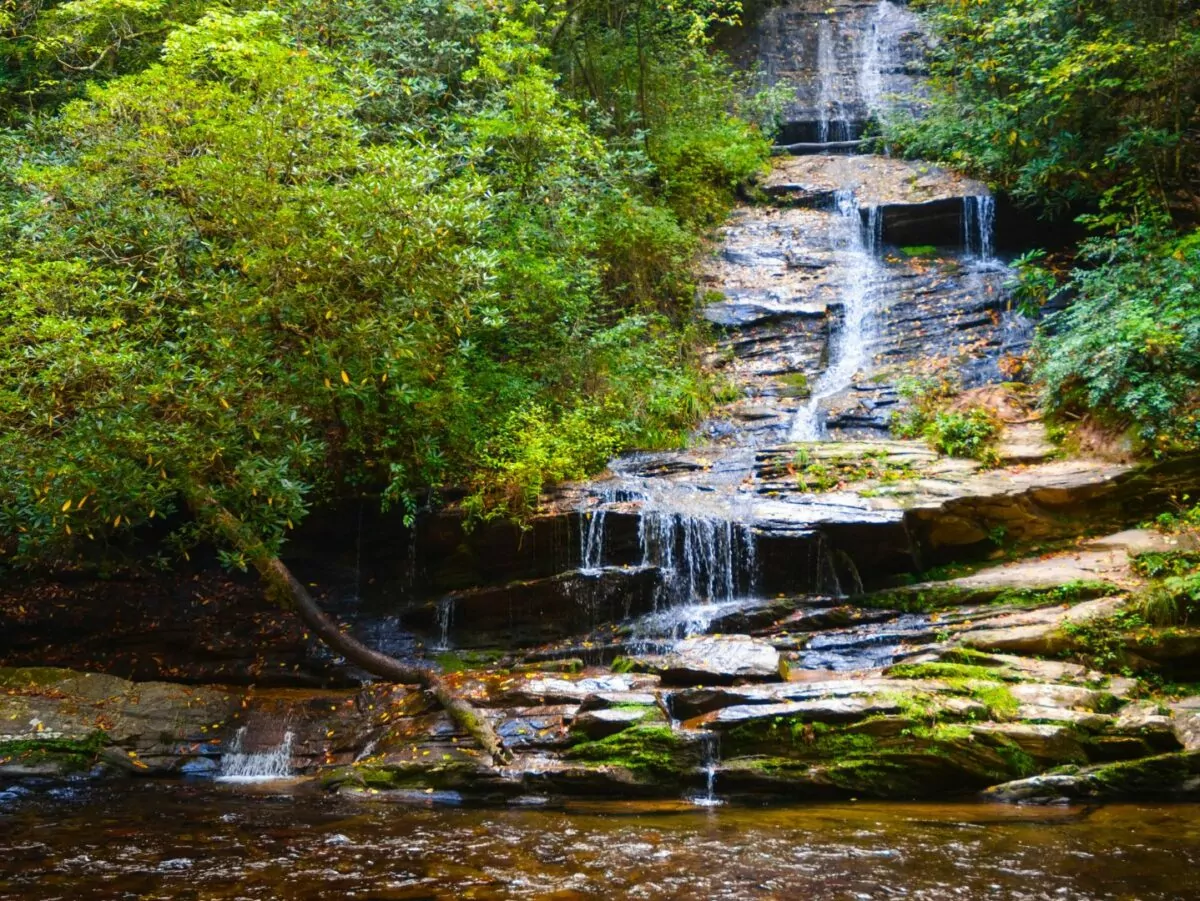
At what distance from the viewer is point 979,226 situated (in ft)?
53.0

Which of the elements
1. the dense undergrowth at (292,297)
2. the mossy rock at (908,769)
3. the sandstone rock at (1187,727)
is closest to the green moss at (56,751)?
the dense undergrowth at (292,297)

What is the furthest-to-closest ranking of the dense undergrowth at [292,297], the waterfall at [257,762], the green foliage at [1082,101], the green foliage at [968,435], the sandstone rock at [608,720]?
the green foliage at [1082,101] → the green foliage at [968,435] → the waterfall at [257,762] → the dense undergrowth at [292,297] → the sandstone rock at [608,720]

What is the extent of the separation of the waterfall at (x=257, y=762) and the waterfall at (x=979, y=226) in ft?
43.8

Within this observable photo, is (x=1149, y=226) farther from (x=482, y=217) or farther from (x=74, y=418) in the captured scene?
(x=74, y=418)

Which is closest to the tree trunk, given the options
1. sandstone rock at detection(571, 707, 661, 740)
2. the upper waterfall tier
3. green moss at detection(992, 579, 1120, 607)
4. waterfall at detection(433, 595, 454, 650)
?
waterfall at detection(433, 595, 454, 650)

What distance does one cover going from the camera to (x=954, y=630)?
8.80m

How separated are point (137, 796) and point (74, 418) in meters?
3.61

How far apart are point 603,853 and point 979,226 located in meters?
13.9

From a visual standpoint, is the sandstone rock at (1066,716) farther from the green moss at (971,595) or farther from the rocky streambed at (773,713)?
the green moss at (971,595)

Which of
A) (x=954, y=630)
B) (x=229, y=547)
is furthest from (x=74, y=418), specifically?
(x=954, y=630)

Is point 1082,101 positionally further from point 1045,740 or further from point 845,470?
point 1045,740

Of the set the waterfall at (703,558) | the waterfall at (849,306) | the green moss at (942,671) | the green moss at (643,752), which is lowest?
the green moss at (643,752)

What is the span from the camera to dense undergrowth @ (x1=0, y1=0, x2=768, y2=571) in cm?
884

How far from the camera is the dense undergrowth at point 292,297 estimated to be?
8836 millimetres
